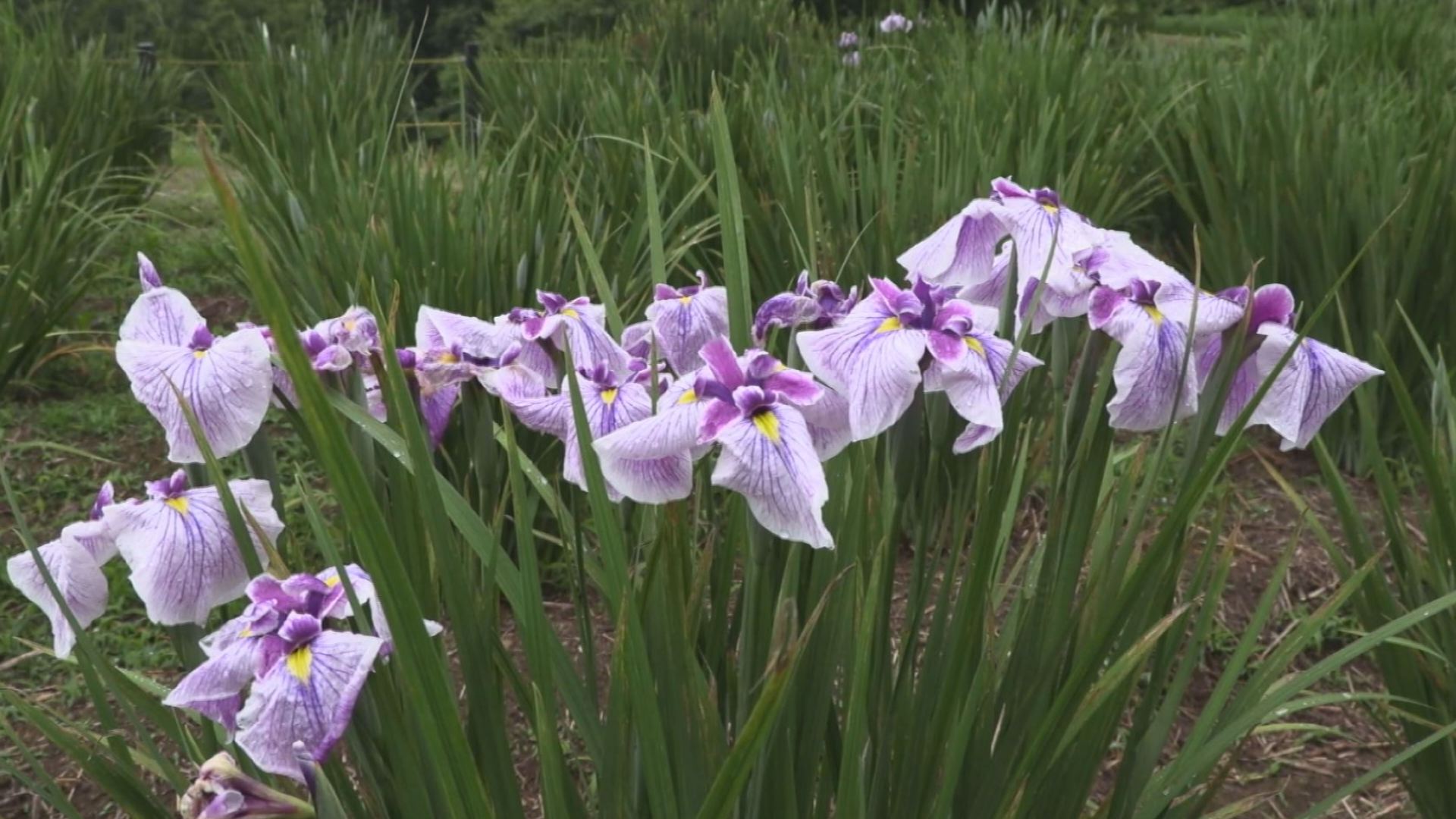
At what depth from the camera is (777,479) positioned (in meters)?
0.80

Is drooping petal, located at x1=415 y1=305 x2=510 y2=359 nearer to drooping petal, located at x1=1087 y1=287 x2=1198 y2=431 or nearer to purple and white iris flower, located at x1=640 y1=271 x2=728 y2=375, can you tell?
purple and white iris flower, located at x1=640 y1=271 x2=728 y2=375

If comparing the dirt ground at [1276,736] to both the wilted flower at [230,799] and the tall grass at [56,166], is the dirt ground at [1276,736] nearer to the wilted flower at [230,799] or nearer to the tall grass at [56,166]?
the wilted flower at [230,799]

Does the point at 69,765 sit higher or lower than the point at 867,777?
lower

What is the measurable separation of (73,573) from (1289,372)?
985 millimetres

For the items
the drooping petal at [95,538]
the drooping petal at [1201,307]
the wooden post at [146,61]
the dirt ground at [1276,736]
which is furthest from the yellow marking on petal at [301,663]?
the wooden post at [146,61]

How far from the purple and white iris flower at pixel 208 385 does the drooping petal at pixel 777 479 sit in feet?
1.20

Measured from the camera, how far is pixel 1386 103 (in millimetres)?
3498

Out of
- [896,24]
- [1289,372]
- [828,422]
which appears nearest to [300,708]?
[828,422]

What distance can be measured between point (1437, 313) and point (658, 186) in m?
1.76

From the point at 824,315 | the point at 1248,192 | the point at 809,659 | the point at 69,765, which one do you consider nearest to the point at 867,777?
the point at 809,659

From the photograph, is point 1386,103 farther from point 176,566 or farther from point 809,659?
point 176,566

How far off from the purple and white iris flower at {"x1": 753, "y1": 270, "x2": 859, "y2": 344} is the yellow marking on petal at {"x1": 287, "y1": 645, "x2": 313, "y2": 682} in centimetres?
48

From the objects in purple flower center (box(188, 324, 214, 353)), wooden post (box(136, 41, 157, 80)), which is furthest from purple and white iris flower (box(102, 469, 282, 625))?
wooden post (box(136, 41, 157, 80))

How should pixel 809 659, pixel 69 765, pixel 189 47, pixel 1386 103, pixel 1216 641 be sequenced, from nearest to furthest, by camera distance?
pixel 809 659, pixel 69 765, pixel 1216 641, pixel 1386 103, pixel 189 47
